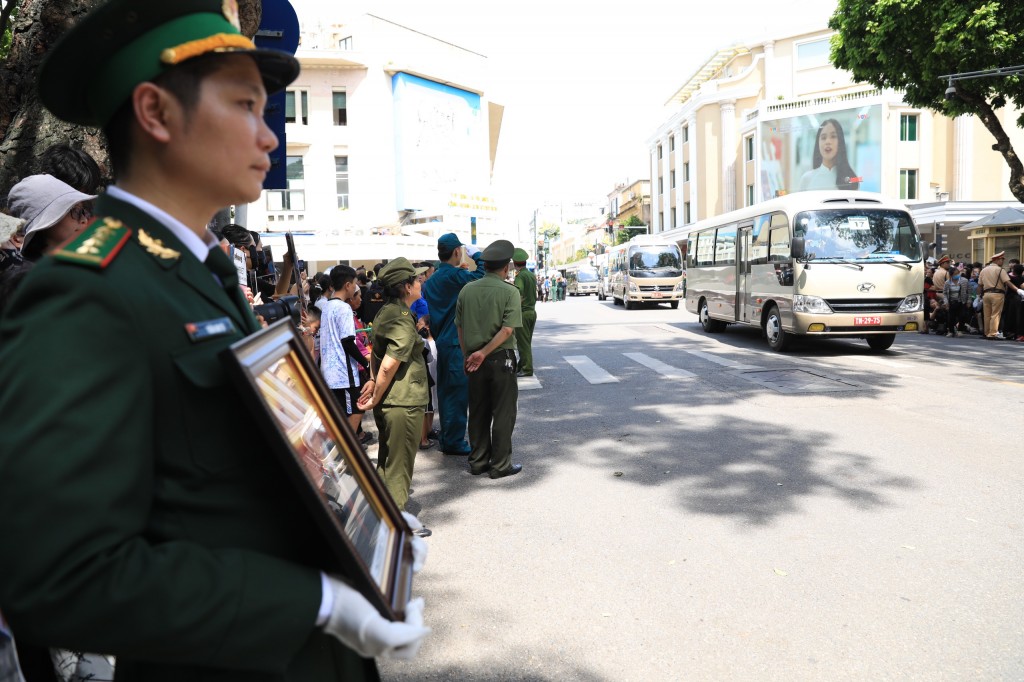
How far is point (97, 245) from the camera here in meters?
1.02

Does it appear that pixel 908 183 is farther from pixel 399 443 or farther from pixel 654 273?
pixel 399 443

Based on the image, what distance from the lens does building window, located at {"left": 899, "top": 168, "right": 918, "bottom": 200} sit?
42312 millimetres

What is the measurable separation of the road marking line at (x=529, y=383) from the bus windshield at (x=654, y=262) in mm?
18025

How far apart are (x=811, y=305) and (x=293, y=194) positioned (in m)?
32.8

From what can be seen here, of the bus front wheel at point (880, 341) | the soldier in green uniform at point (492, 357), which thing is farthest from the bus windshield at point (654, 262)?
the soldier in green uniform at point (492, 357)

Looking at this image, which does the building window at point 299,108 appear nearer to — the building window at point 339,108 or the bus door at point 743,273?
Answer: the building window at point 339,108

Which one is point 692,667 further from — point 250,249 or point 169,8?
point 250,249

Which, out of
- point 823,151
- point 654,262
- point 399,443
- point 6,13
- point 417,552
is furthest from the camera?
point 823,151

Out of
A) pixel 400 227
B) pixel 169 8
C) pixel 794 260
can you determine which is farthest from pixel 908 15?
pixel 400 227

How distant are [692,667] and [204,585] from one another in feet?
8.39

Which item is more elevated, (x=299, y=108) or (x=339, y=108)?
(x=339, y=108)

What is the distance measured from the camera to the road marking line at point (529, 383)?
10341 millimetres

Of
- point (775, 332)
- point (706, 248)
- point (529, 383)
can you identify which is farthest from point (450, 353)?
point (706, 248)

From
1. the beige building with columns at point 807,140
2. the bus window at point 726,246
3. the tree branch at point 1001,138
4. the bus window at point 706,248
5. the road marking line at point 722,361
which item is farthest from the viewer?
the beige building with columns at point 807,140
